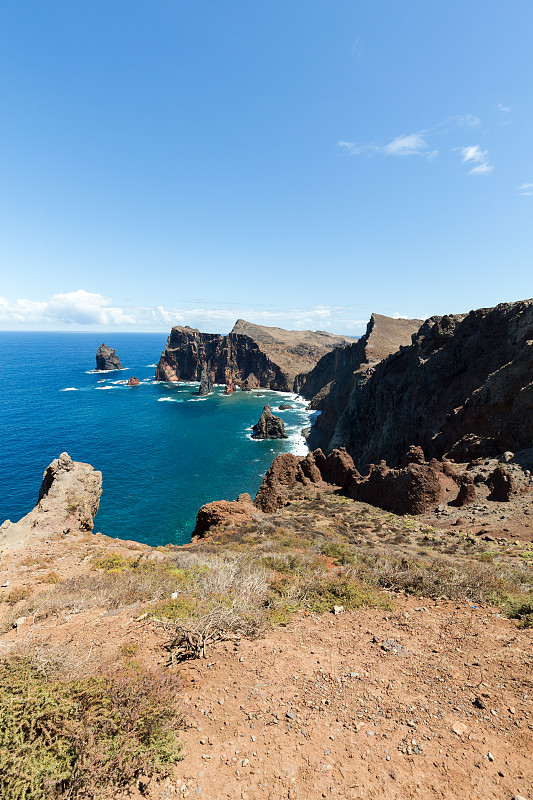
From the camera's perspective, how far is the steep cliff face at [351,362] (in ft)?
240

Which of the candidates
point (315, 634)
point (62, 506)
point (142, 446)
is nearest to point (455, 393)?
point (315, 634)

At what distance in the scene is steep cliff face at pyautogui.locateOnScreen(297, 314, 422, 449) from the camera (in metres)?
73.2

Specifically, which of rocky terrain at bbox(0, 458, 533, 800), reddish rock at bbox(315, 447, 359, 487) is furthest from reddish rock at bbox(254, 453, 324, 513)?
rocky terrain at bbox(0, 458, 533, 800)

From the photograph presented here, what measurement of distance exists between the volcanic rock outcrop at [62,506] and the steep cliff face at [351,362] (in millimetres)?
50171

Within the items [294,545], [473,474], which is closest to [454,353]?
[473,474]

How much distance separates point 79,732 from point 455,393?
39687 millimetres

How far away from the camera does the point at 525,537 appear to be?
16.8m

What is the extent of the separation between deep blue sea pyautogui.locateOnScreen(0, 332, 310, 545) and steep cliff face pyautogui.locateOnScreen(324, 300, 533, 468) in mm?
20530

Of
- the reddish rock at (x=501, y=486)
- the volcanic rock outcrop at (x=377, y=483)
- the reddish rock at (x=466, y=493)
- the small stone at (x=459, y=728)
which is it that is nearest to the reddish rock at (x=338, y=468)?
the volcanic rock outcrop at (x=377, y=483)

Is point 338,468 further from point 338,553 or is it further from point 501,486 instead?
point 338,553

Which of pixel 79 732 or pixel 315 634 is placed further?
pixel 315 634

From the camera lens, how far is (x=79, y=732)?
4711mm

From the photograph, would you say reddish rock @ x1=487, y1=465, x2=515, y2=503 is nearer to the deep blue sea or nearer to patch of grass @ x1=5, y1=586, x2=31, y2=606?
patch of grass @ x1=5, y1=586, x2=31, y2=606

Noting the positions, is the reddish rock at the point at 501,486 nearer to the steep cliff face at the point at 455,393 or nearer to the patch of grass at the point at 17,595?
the steep cliff face at the point at 455,393
